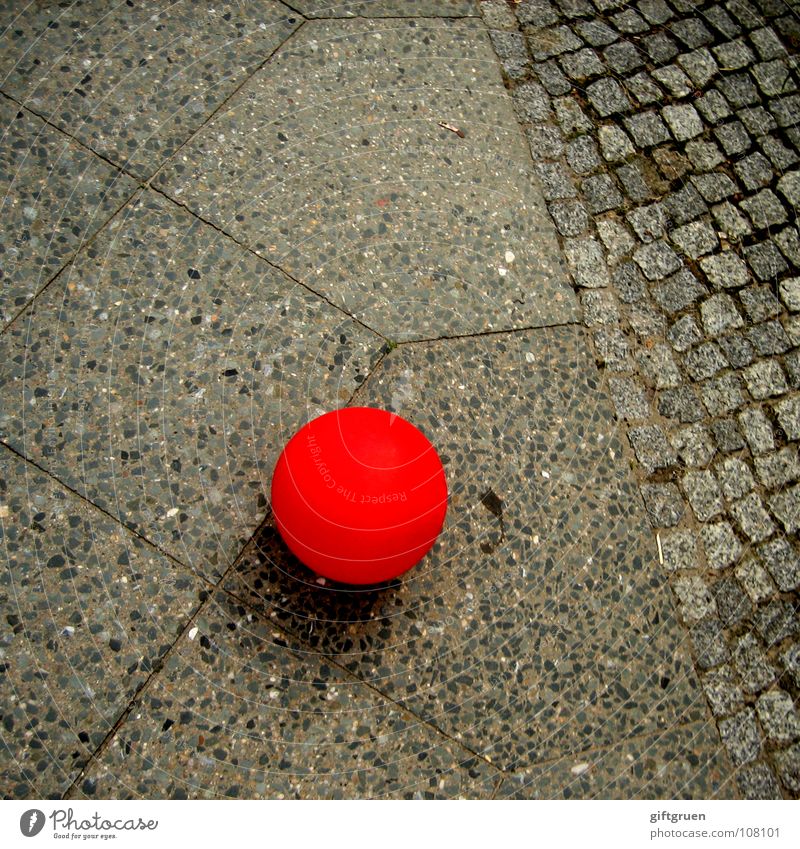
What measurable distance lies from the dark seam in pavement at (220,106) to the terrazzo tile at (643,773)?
3367 mm

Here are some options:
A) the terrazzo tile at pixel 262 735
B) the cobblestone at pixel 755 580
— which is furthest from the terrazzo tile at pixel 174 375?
the cobblestone at pixel 755 580

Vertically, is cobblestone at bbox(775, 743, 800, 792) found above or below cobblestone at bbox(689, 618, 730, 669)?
below

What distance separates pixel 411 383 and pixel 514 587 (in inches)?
42.4

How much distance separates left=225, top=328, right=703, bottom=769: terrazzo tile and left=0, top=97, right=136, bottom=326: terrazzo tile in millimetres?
1606

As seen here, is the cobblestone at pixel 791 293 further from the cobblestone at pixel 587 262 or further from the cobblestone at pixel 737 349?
the cobblestone at pixel 587 262

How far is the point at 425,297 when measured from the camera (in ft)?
14.7

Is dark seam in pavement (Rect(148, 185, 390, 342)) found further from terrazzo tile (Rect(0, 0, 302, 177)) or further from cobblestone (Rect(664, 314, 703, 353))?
cobblestone (Rect(664, 314, 703, 353))

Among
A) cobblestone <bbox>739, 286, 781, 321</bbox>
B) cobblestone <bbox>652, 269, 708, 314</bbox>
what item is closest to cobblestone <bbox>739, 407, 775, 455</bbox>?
cobblestone <bbox>739, 286, 781, 321</bbox>

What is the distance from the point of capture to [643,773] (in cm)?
371

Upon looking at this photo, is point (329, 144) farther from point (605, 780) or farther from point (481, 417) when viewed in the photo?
point (605, 780)

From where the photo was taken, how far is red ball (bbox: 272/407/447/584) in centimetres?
319

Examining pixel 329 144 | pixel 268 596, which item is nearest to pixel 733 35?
pixel 329 144

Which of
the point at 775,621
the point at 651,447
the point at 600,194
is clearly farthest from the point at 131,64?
the point at 775,621

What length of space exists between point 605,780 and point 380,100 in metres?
3.69
